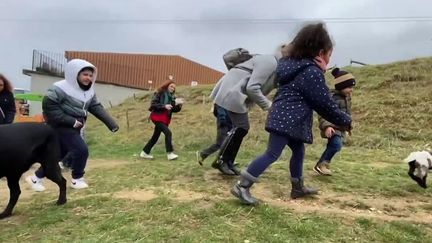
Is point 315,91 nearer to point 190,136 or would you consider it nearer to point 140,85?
point 190,136

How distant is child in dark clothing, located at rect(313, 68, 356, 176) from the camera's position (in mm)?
6082

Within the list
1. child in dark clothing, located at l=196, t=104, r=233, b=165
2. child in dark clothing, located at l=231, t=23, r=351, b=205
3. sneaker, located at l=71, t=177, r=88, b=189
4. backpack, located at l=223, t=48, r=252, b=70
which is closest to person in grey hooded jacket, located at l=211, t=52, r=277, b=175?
backpack, located at l=223, t=48, r=252, b=70

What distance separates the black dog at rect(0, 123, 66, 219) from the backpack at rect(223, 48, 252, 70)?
77.4 inches

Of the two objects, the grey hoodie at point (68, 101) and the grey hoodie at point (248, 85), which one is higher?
the grey hoodie at point (248, 85)

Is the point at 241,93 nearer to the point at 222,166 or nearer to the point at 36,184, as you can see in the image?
the point at 222,166

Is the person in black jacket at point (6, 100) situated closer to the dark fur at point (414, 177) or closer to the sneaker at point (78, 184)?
the sneaker at point (78, 184)

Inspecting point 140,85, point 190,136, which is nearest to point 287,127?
point 190,136

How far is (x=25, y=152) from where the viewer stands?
4723mm

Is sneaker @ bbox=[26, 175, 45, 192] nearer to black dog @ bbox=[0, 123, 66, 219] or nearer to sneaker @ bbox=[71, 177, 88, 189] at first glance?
sneaker @ bbox=[71, 177, 88, 189]

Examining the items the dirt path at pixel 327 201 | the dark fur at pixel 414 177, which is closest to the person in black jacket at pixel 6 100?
the dirt path at pixel 327 201

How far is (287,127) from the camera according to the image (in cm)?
455

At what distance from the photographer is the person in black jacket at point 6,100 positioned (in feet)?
24.6

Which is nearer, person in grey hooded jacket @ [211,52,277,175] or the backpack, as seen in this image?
person in grey hooded jacket @ [211,52,277,175]

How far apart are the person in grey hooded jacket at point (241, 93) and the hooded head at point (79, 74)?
4.43 ft
